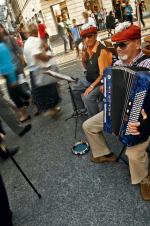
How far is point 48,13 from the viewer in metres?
25.1

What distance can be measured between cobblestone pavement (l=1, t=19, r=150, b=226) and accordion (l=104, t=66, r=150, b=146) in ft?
2.06

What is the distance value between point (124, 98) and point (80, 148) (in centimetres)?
163

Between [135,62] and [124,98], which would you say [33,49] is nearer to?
[135,62]

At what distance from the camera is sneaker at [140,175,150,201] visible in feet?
9.39

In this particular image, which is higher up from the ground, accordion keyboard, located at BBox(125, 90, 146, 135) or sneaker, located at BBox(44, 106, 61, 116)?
accordion keyboard, located at BBox(125, 90, 146, 135)

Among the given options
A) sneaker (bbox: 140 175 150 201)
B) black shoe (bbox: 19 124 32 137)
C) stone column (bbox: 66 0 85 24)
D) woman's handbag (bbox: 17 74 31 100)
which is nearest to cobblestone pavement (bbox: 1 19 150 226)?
sneaker (bbox: 140 175 150 201)

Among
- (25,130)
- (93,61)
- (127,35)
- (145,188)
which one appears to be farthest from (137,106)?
(25,130)

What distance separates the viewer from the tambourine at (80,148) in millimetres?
3996

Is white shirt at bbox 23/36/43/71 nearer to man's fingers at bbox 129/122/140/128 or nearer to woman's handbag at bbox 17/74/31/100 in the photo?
woman's handbag at bbox 17/74/31/100

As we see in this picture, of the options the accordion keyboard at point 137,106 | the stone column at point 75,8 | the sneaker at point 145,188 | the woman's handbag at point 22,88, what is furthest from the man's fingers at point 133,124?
the stone column at point 75,8

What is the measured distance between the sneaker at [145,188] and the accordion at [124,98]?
44cm

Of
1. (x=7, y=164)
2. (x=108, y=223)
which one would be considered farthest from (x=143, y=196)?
(x=7, y=164)

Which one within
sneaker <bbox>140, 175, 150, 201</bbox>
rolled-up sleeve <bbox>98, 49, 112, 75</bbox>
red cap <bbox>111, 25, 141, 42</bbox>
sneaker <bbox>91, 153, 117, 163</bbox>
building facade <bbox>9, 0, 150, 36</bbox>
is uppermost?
red cap <bbox>111, 25, 141, 42</bbox>

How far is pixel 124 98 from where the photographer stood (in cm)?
266
